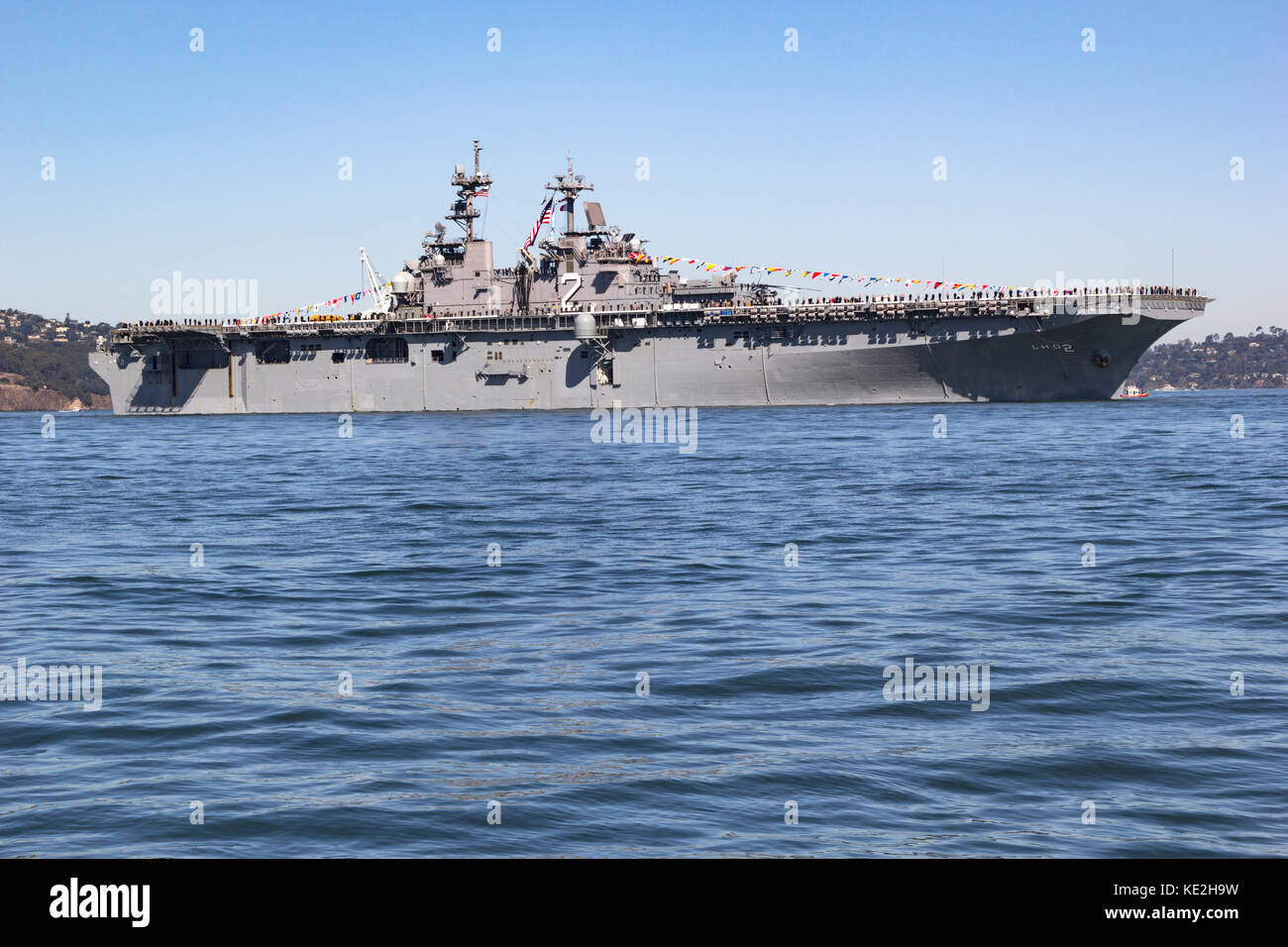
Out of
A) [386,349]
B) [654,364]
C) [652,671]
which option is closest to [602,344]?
[654,364]

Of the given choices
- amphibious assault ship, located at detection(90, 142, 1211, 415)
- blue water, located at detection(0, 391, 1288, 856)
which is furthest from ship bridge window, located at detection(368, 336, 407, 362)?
blue water, located at detection(0, 391, 1288, 856)

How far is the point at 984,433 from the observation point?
136 feet

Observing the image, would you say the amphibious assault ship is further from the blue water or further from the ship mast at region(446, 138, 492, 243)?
the blue water

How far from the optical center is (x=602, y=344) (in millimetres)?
64188

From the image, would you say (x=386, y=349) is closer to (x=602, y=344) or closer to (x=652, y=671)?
(x=602, y=344)

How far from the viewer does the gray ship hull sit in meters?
57.8

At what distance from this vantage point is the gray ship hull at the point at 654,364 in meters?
57.8

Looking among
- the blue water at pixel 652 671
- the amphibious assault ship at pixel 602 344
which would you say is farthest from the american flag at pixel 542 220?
the blue water at pixel 652 671

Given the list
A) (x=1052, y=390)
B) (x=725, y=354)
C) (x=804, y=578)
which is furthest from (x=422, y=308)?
(x=804, y=578)

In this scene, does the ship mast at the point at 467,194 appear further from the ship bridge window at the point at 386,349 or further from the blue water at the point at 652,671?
the blue water at the point at 652,671

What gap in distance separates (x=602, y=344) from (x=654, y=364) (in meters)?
3.01

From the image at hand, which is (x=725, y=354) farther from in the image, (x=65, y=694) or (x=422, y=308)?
(x=65, y=694)
